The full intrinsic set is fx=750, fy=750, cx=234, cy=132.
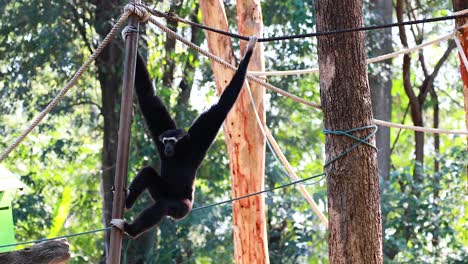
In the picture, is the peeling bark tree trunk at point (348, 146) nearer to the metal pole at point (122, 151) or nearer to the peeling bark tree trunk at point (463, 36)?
the metal pole at point (122, 151)

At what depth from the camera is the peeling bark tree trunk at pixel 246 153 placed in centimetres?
648

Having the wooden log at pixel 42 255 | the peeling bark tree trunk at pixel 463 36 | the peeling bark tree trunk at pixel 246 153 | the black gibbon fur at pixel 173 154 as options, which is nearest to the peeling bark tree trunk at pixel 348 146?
the black gibbon fur at pixel 173 154

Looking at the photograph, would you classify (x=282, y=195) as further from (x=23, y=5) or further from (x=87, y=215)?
(x=23, y=5)

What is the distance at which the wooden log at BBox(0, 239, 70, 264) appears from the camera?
415 centimetres

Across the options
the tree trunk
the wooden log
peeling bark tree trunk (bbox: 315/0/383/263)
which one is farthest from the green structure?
the tree trunk

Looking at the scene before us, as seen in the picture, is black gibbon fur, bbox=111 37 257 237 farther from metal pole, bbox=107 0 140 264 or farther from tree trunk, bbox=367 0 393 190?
tree trunk, bbox=367 0 393 190

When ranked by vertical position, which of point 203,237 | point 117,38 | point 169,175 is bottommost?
point 169,175

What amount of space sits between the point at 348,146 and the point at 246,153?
2.27 metres

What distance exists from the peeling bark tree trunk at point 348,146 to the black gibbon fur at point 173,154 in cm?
66

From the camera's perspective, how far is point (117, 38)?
11.0 m

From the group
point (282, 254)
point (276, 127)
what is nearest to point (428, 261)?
point (282, 254)

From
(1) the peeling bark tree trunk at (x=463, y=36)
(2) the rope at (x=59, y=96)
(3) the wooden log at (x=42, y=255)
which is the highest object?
(1) the peeling bark tree trunk at (x=463, y=36)

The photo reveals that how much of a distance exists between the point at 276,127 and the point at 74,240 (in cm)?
408

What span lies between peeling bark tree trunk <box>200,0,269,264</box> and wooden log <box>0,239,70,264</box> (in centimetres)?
253
